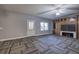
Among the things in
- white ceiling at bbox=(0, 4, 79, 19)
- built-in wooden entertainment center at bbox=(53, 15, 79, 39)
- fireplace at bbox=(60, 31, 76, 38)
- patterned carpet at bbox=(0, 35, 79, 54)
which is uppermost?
white ceiling at bbox=(0, 4, 79, 19)

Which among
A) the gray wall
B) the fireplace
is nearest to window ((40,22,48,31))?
the gray wall

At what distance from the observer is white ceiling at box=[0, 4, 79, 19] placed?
1.68 meters

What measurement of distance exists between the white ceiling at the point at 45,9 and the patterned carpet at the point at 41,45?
0.69 m

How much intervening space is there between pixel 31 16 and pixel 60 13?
0.81 meters

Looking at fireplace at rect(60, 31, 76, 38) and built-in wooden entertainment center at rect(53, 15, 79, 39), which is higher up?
built-in wooden entertainment center at rect(53, 15, 79, 39)

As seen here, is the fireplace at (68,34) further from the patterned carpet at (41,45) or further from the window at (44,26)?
the window at (44,26)

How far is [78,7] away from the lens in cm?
167

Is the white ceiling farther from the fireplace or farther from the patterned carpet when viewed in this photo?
the patterned carpet

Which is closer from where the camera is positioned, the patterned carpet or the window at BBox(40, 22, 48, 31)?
the patterned carpet

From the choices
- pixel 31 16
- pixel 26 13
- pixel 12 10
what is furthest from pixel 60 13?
pixel 12 10

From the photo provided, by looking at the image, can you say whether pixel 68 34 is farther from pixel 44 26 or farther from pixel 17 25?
pixel 17 25

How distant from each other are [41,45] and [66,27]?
899mm

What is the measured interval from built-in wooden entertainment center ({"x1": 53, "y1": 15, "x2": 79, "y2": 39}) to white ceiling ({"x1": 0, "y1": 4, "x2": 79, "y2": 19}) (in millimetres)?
175

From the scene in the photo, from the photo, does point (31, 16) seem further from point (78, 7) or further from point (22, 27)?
point (78, 7)
